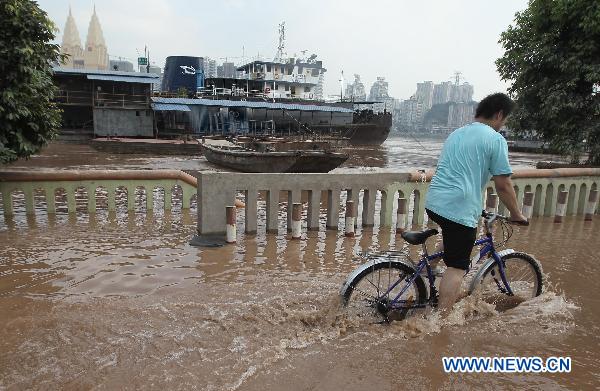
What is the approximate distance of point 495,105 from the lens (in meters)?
3.60

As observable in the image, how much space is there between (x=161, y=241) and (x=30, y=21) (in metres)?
3.89

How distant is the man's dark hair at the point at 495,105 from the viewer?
11.8 feet

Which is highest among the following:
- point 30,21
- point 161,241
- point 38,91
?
point 30,21

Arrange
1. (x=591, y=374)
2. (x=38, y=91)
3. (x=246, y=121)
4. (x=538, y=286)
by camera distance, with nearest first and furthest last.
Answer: (x=591, y=374)
(x=538, y=286)
(x=38, y=91)
(x=246, y=121)

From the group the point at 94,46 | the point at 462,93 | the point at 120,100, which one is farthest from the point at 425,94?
the point at 120,100

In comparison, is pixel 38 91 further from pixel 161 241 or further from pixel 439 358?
pixel 439 358

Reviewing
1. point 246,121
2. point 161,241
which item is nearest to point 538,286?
point 161,241

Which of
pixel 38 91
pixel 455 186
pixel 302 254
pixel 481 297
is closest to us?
pixel 455 186

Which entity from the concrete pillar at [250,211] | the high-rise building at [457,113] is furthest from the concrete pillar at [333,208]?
the high-rise building at [457,113]

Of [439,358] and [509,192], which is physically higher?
[509,192]

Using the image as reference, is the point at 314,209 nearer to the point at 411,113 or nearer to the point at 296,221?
the point at 296,221

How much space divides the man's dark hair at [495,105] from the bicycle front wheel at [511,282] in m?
1.36

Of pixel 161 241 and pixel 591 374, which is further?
pixel 161 241

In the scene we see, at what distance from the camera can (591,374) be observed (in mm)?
3197
